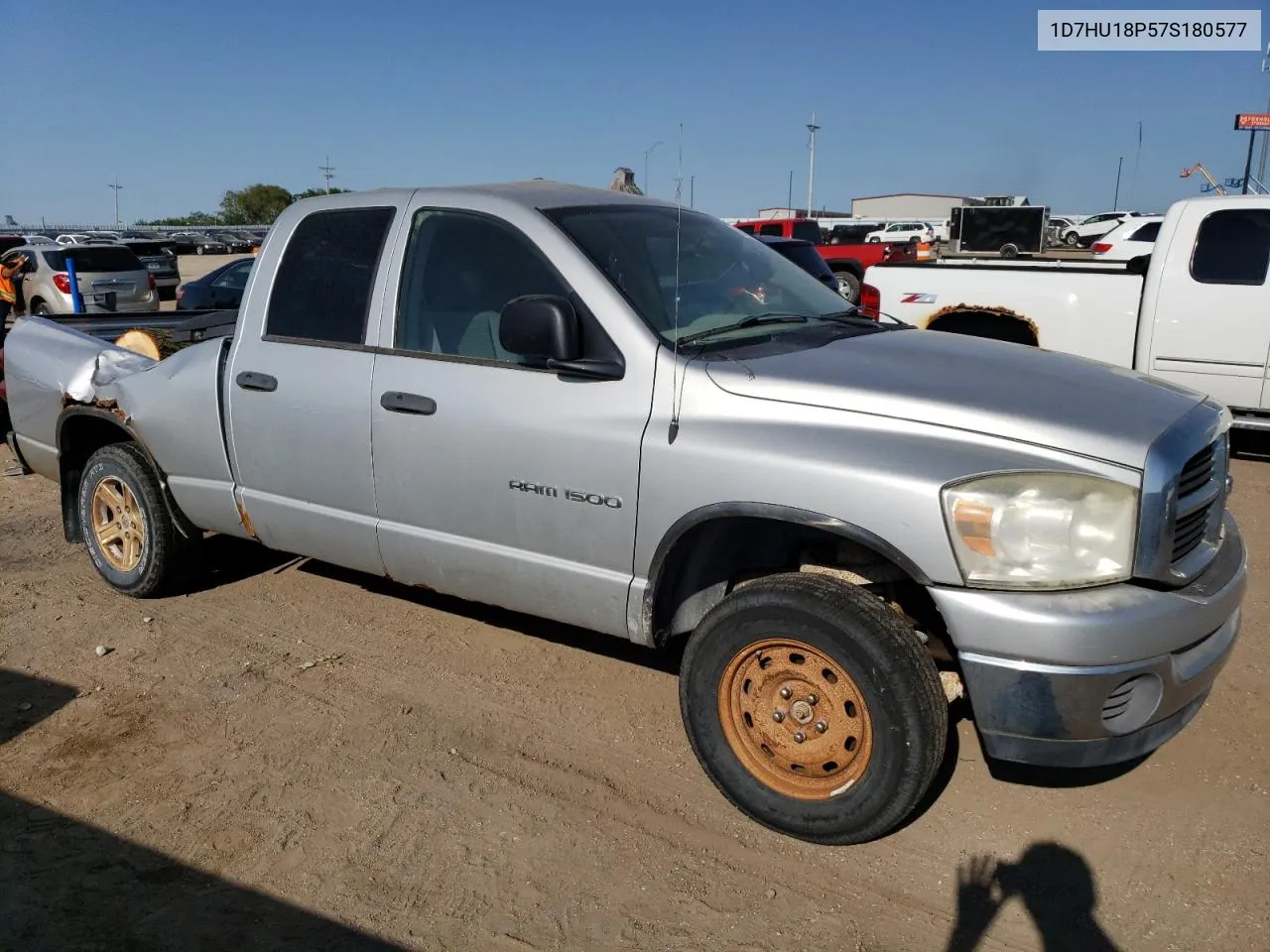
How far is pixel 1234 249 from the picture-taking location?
7.63 metres

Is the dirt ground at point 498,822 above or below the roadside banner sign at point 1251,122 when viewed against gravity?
below

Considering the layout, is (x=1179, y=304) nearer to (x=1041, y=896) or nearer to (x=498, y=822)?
(x=1041, y=896)

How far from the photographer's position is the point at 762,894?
2932 mm

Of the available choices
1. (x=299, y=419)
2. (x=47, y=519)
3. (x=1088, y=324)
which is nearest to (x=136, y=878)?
(x=299, y=419)

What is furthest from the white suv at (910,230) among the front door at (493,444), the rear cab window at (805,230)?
the front door at (493,444)

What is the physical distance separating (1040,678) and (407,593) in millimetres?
3434

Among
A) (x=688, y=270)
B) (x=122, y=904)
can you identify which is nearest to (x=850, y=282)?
(x=688, y=270)

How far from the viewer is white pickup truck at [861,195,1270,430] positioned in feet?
24.6

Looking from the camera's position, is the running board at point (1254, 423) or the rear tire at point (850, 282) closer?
the running board at point (1254, 423)

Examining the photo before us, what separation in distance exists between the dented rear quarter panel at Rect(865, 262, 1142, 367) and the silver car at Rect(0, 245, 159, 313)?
15158mm

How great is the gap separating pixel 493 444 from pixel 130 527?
2646 millimetres

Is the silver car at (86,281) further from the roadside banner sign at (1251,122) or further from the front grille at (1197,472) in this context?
the roadside banner sign at (1251,122)

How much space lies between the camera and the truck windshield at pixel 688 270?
355 centimetres

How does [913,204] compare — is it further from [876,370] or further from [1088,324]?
[876,370]
